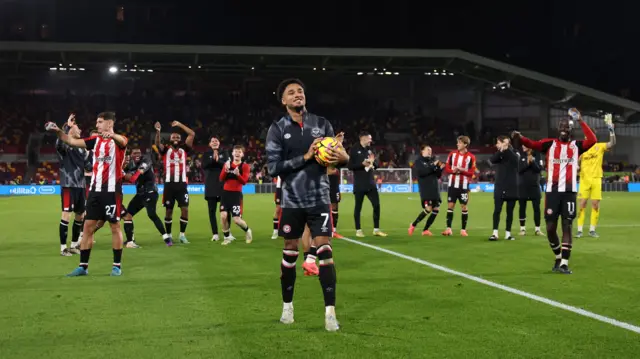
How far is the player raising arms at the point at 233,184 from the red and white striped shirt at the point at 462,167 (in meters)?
4.88

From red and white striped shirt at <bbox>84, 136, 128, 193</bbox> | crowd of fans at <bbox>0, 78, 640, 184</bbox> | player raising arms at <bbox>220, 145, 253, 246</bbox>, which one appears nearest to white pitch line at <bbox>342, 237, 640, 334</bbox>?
player raising arms at <bbox>220, 145, 253, 246</bbox>

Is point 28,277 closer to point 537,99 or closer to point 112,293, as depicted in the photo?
point 112,293

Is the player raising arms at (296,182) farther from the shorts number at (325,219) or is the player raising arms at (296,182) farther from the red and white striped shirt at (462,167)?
the red and white striped shirt at (462,167)

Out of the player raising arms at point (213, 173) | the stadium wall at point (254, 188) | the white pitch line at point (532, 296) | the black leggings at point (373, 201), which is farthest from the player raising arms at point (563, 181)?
the stadium wall at point (254, 188)

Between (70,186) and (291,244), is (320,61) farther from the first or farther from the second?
(291,244)

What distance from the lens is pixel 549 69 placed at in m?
53.0

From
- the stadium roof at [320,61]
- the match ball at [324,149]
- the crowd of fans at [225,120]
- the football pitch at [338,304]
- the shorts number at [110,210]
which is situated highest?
the stadium roof at [320,61]

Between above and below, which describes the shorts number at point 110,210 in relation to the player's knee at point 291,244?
above

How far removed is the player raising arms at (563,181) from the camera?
9453 mm

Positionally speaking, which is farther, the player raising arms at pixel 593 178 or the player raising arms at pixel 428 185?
the player raising arms at pixel 428 185

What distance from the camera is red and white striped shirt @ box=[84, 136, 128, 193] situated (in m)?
9.08

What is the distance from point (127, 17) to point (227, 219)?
40326mm

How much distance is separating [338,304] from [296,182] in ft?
5.68

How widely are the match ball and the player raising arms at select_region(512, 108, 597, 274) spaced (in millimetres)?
4498
